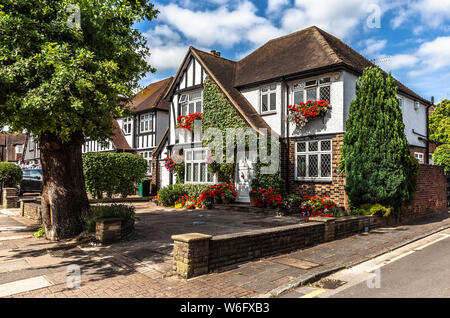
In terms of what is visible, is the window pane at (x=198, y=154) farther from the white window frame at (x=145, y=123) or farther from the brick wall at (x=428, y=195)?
the brick wall at (x=428, y=195)

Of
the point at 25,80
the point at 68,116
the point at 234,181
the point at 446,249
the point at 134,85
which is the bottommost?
the point at 446,249

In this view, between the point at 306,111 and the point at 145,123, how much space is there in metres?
16.0

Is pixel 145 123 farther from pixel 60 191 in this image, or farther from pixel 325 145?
pixel 60 191

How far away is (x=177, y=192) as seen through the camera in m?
18.2

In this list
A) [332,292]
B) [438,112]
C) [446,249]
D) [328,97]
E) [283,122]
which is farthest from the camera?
[438,112]

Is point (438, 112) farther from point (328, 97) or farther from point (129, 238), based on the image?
point (129, 238)

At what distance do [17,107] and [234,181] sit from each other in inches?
439

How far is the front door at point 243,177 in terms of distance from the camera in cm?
1647

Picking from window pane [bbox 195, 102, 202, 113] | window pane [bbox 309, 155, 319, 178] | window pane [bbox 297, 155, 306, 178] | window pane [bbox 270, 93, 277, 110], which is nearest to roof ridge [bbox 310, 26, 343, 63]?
window pane [bbox 270, 93, 277, 110]

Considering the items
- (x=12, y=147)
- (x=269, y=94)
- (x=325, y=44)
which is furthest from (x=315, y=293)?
(x=12, y=147)

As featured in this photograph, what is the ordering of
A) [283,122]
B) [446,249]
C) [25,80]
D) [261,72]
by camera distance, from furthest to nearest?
[261,72], [283,122], [446,249], [25,80]

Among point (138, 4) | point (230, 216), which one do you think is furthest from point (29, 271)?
point (230, 216)

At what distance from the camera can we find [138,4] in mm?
9125

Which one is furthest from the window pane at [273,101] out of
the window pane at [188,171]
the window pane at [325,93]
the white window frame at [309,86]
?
the window pane at [188,171]
